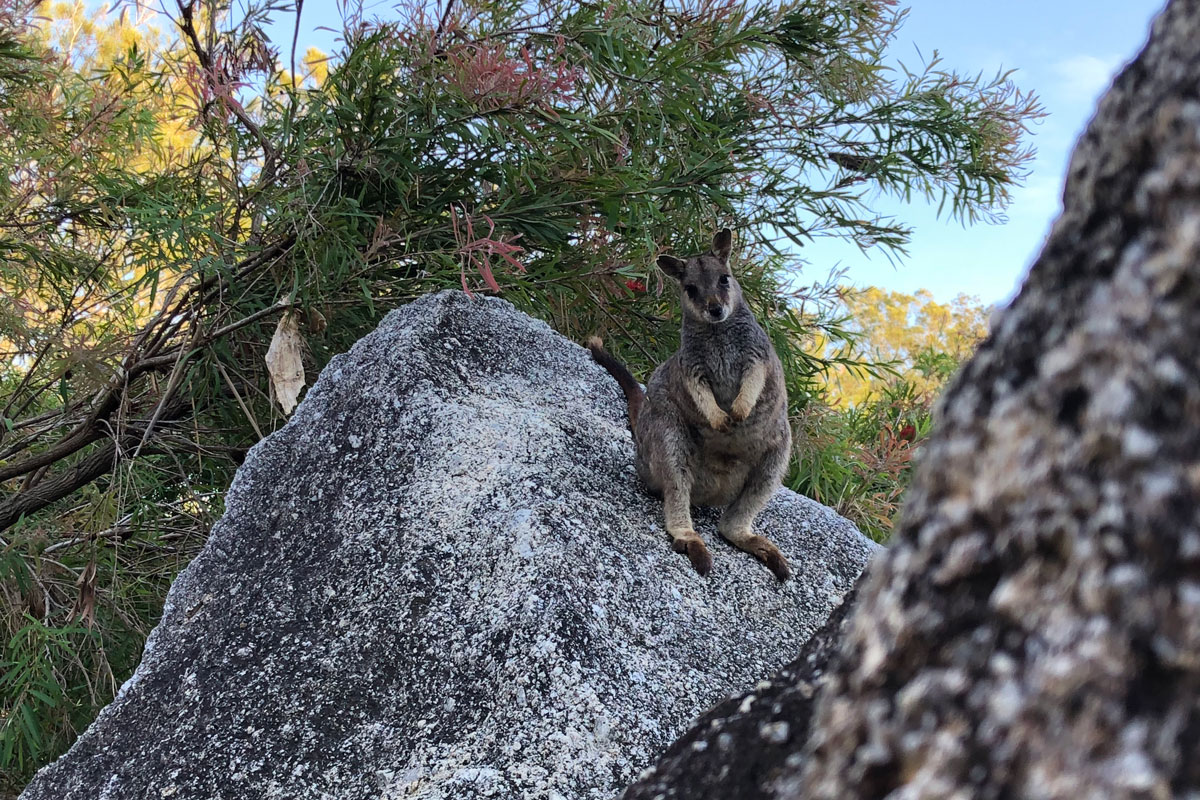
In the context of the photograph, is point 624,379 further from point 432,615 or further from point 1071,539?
point 1071,539

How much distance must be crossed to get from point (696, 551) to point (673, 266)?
129 centimetres

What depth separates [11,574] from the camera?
4391 mm

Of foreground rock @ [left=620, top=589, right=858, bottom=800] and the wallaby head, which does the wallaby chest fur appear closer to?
the wallaby head

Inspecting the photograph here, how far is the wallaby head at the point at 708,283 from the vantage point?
385 cm

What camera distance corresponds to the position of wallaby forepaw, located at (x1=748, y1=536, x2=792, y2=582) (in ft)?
11.4

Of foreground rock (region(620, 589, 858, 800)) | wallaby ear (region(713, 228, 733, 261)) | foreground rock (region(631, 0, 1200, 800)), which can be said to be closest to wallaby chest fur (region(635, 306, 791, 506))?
wallaby ear (region(713, 228, 733, 261))

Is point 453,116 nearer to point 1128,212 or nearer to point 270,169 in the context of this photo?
point 270,169

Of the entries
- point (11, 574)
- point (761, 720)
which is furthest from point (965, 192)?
point (11, 574)

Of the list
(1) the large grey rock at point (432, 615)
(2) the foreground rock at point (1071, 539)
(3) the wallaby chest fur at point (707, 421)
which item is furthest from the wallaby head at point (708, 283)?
(2) the foreground rock at point (1071, 539)

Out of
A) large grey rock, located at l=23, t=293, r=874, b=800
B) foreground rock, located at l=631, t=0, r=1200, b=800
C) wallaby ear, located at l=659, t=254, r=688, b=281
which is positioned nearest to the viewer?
foreground rock, located at l=631, t=0, r=1200, b=800

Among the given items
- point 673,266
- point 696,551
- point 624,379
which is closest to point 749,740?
point 696,551

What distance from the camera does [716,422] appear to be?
143 inches

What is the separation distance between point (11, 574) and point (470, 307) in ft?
7.98

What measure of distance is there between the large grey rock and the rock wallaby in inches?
4.1
